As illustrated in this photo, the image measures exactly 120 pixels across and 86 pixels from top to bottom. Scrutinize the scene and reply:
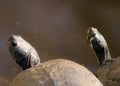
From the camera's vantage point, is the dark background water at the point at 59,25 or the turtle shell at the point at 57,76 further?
the dark background water at the point at 59,25

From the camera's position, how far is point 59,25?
6.77ft

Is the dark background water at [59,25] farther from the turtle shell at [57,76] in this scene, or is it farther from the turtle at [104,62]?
the turtle shell at [57,76]

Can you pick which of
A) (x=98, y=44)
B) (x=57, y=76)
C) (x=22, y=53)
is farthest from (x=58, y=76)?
(x=98, y=44)

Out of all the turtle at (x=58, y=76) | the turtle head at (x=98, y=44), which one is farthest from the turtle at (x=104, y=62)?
the turtle at (x=58, y=76)

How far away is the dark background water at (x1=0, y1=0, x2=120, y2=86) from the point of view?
1958mm

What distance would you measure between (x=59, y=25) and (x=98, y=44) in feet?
2.47

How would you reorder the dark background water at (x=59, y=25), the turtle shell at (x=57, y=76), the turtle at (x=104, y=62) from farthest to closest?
the dark background water at (x=59, y=25) → the turtle at (x=104, y=62) → the turtle shell at (x=57, y=76)

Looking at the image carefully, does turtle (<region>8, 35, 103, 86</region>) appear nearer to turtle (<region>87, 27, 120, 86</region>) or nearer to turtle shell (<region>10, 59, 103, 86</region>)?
turtle shell (<region>10, 59, 103, 86</region>)

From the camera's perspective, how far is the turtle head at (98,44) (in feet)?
4.33

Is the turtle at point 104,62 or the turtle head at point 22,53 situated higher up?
the turtle head at point 22,53

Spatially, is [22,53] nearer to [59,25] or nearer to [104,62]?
[104,62]

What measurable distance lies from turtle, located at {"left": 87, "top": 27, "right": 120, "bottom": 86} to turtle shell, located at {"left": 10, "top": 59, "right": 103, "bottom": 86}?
243mm

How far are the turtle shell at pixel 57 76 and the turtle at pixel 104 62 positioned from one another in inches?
9.6

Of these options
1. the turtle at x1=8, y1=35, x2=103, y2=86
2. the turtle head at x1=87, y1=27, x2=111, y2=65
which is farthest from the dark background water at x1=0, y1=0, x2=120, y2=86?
the turtle at x1=8, y1=35, x2=103, y2=86
